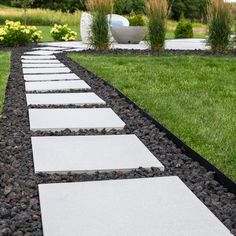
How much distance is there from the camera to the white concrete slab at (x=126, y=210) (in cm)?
177

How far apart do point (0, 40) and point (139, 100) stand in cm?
700

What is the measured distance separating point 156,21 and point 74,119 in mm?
5276

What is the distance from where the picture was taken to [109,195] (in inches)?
82.7

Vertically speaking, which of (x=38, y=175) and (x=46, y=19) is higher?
(x=46, y=19)

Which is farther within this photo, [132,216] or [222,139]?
[222,139]

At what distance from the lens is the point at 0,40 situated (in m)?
10.6

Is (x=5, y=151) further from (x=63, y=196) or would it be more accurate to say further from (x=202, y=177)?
(x=202, y=177)

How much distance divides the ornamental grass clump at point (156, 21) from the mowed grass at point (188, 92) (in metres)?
0.86

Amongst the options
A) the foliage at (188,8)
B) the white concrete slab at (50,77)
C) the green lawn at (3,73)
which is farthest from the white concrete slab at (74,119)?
the foliage at (188,8)

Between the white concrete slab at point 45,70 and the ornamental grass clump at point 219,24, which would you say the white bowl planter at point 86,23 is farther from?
the white concrete slab at point 45,70

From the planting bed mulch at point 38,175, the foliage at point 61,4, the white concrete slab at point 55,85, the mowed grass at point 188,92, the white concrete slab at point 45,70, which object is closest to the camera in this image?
the planting bed mulch at point 38,175

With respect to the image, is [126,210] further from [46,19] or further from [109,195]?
[46,19]

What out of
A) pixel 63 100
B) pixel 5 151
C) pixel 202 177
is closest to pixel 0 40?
pixel 63 100

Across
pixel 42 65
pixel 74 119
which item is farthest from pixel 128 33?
pixel 74 119
